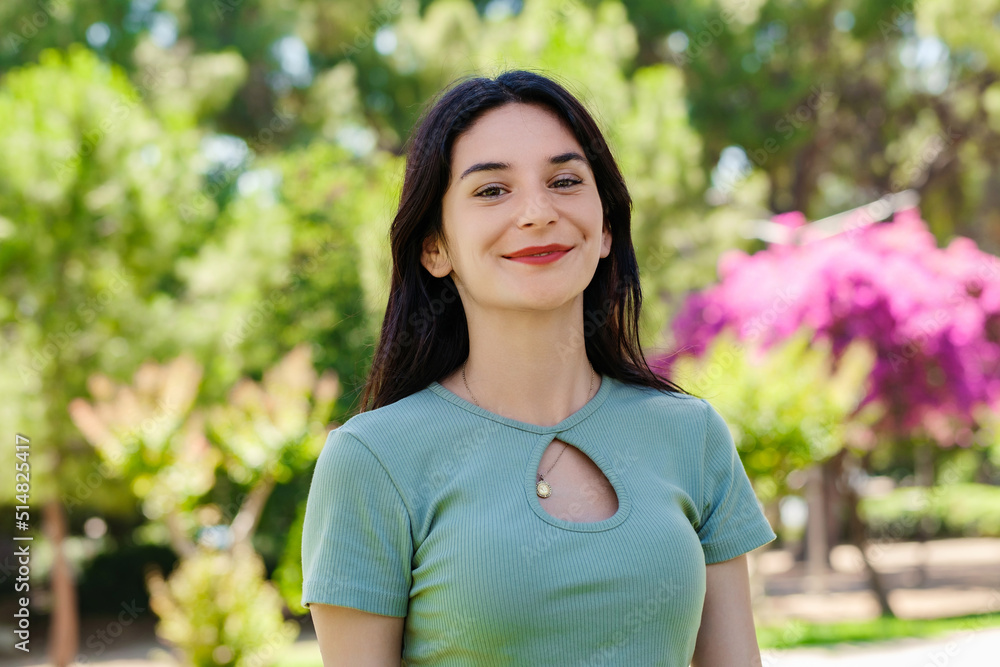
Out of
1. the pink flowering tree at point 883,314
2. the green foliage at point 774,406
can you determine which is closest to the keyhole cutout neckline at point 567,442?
the green foliage at point 774,406

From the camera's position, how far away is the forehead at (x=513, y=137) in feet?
4.34

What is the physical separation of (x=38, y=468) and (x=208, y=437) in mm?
1983

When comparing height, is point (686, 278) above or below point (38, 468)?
above

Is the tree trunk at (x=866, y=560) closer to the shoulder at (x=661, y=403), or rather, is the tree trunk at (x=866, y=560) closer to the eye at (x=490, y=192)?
the shoulder at (x=661, y=403)

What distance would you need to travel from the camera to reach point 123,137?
823 centimetres

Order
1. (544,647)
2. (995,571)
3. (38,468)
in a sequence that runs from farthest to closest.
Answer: (995,571)
(38,468)
(544,647)

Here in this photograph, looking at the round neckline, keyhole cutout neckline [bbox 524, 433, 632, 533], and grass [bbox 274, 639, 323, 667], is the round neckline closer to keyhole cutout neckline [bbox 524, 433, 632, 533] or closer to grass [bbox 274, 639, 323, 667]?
keyhole cutout neckline [bbox 524, 433, 632, 533]

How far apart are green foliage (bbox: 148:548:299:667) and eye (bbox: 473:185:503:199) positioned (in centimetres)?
601

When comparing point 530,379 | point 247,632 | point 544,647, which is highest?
point 530,379

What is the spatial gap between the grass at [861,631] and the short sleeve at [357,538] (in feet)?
23.2

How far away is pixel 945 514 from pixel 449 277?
19.7m

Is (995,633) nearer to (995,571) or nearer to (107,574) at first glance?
(995,571)

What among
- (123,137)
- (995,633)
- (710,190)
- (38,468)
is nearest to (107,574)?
(38,468)

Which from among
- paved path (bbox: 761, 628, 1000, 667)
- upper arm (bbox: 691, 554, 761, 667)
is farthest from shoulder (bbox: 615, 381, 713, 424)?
paved path (bbox: 761, 628, 1000, 667)
